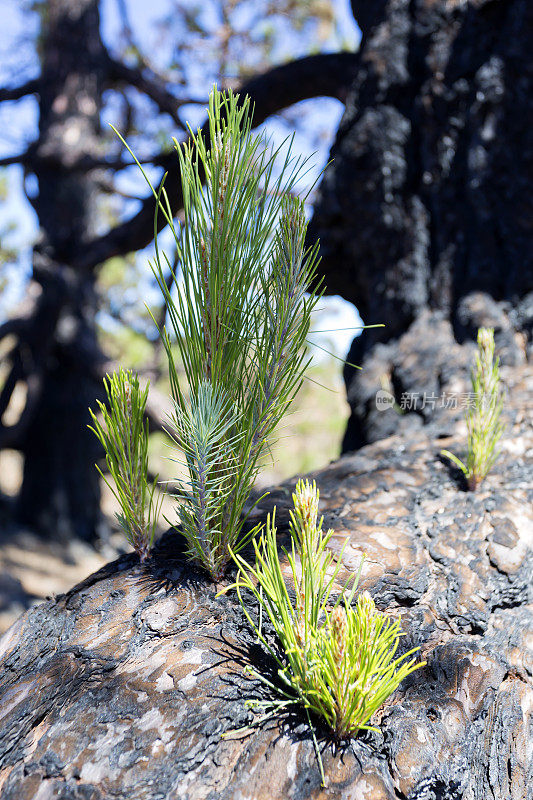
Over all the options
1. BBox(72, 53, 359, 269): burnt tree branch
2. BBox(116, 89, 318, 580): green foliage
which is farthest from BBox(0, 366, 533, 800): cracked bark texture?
BBox(72, 53, 359, 269): burnt tree branch

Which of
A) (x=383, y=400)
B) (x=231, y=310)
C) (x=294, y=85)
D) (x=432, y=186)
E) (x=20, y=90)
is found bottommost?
(x=383, y=400)

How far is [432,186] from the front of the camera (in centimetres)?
244

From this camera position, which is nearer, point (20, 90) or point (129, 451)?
point (129, 451)

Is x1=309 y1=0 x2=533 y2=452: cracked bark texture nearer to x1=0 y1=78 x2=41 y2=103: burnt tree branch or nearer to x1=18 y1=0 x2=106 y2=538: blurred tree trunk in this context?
x1=18 y1=0 x2=106 y2=538: blurred tree trunk

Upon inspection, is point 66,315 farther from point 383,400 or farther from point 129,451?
point 129,451

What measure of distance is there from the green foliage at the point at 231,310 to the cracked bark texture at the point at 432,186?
1228 mm

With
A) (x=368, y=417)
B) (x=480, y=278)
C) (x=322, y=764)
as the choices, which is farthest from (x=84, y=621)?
(x=480, y=278)

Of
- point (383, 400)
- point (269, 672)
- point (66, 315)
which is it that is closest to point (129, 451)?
point (269, 672)

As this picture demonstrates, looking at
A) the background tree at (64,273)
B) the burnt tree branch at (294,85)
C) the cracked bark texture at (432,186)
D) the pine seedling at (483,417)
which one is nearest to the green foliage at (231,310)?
the pine seedling at (483,417)

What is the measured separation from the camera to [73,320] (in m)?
6.00

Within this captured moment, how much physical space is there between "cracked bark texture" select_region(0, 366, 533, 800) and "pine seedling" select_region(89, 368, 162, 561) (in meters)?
0.11

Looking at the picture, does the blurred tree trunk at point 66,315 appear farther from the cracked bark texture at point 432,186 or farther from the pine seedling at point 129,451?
the pine seedling at point 129,451

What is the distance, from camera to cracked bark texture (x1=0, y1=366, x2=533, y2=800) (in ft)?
3.12

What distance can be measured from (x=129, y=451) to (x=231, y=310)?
0.43 metres
